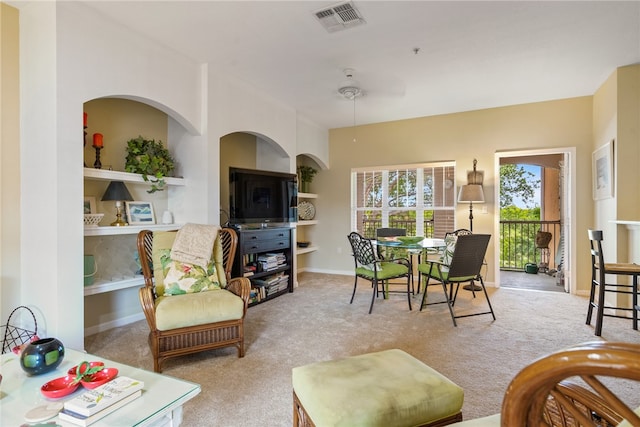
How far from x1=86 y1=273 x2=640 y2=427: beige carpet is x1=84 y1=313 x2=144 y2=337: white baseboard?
10 cm

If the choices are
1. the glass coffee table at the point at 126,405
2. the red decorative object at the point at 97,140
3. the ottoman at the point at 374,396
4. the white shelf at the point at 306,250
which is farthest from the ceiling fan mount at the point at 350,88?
the glass coffee table at the point at 126,405

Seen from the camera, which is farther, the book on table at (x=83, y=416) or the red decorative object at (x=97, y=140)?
the red decorative object at (x=97, y=140)

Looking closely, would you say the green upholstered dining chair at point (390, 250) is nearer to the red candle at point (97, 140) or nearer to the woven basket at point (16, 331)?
the red candle at point (97, 140)

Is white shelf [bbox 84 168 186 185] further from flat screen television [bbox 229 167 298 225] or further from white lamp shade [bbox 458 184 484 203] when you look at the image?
white lamp shade [bbox 458 184 484 203]

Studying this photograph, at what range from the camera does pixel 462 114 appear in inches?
207

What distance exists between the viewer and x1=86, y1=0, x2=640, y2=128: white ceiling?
2.58m

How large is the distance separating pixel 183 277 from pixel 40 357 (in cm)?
126

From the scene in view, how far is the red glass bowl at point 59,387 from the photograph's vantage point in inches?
51.0

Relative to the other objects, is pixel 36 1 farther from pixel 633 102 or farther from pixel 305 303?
pixel 633 102

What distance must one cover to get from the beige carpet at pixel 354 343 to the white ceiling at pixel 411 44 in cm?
270

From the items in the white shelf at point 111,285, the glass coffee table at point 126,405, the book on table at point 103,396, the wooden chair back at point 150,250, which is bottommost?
the glass coffee table at point 126,405

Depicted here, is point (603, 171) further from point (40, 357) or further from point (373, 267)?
point (40, 357)

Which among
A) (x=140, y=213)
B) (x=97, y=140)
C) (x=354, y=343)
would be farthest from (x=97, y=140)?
(x=354, y=343)

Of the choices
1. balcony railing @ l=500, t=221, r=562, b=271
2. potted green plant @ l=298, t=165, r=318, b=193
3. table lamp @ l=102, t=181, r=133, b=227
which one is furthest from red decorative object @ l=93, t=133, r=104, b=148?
balcony railing @ l=500, t=221, r=562, b=271
